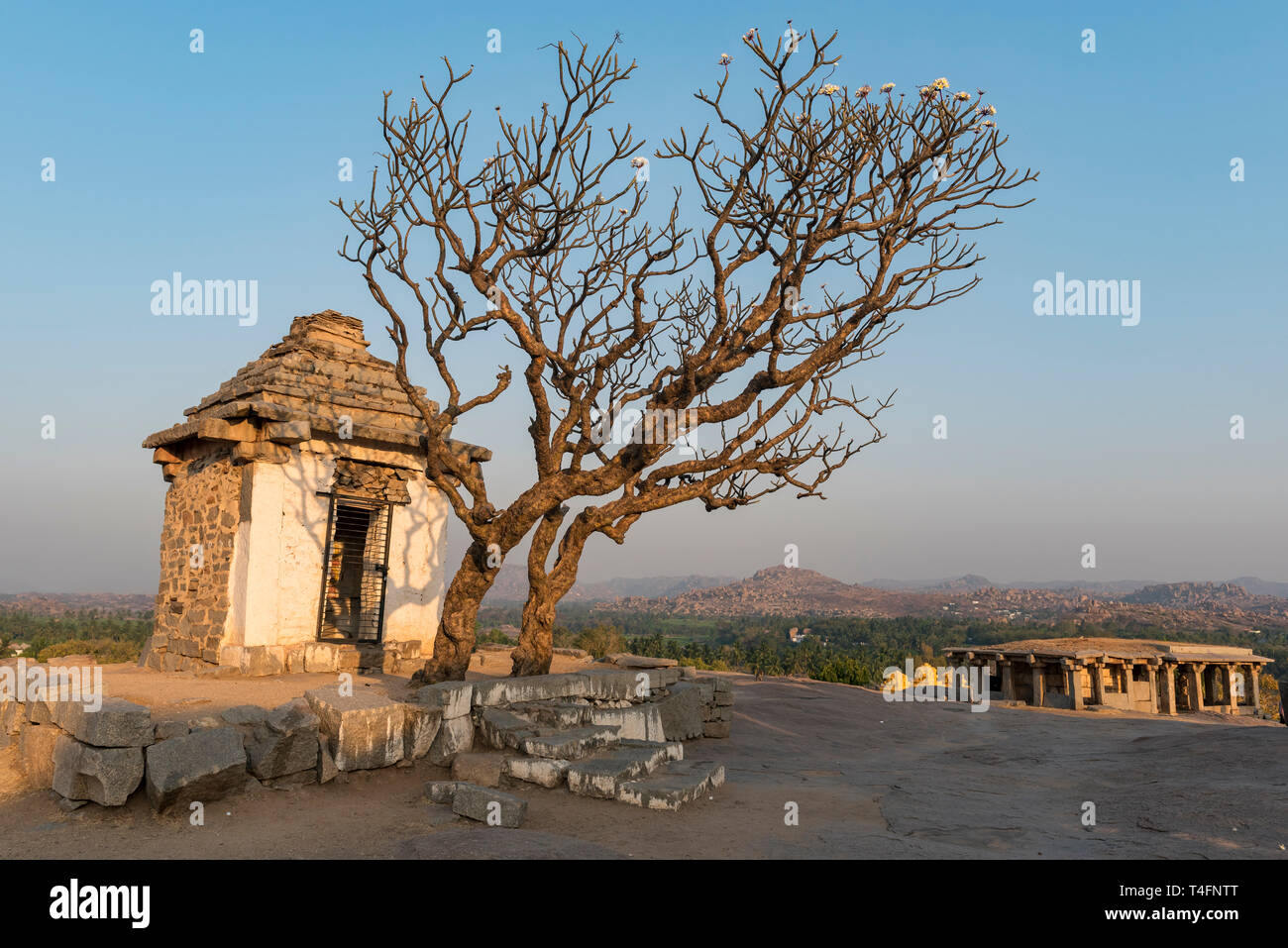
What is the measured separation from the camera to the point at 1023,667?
90.0 ft

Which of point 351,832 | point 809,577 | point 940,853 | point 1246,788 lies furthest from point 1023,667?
point 809,577

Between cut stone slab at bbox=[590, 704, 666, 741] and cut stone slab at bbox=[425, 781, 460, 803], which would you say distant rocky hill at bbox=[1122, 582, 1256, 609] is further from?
cut stone slab at bbox=[425, 781, 460, 803]

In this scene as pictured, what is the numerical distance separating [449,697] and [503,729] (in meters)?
0.67

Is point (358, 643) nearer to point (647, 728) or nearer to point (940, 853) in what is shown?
point (647, 728)

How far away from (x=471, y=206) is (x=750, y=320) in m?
4.02

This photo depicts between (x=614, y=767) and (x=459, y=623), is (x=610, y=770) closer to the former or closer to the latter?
(x=614, y=767)

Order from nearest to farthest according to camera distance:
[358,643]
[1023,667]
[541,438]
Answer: [541,438] → [358,643] → [1023,667]

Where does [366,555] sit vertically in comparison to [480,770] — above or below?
above

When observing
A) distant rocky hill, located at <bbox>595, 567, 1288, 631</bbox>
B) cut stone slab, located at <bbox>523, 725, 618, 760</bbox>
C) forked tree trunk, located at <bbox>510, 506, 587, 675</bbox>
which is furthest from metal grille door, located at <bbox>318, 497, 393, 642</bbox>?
distant rocky hill, located at <bbox>595, 567, 1288, 631</bbox>

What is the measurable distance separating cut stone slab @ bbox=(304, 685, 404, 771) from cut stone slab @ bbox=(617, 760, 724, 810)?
93.2 inches

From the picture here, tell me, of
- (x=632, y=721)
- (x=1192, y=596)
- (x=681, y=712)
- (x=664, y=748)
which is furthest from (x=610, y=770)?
(x=1192, y=596)

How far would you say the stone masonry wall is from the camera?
11.7 m

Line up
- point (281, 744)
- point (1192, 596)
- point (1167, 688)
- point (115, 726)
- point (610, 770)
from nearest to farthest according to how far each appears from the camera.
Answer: point (115, 726)
point (281, 744)
point (610, 770)
point (1167, 688)
point (1192, 596)

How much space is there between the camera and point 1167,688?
2591cm
